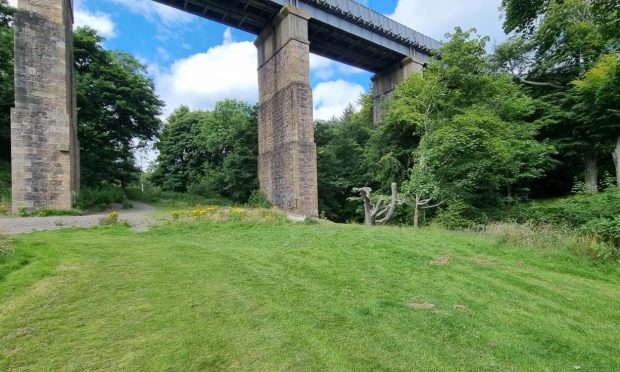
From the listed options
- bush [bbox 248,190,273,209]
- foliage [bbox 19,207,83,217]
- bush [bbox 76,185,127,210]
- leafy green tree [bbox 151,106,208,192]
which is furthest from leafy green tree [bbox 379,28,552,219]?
leafy green tree [bbox 151,106,208,192]

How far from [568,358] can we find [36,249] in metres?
6.32

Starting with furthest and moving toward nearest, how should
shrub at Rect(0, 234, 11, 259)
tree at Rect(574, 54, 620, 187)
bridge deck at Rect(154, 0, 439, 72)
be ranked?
bridge deck at Rect(154, 0, 439, 72)
tree at Rect(574, 54, 620, 187)
shrub at Rect(0, 234, 11, 259)

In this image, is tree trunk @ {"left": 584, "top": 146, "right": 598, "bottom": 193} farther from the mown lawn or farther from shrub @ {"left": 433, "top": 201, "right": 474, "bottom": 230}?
the mown lawn

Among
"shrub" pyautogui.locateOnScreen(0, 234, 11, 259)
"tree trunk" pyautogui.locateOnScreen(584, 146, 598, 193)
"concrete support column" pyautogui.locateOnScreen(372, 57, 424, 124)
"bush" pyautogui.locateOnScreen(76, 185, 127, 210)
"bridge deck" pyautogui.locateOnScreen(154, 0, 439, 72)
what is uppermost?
"bridge deck" pyautogui.locateOnScreen(154, 0, 439, 72)

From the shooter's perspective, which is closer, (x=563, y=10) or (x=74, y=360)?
(x=74, y=360)

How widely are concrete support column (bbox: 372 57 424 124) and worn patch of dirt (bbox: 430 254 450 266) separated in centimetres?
1494

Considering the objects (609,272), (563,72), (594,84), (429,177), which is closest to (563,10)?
(563,72)

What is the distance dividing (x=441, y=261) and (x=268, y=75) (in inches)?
566

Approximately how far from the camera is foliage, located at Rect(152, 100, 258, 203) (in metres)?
18.3

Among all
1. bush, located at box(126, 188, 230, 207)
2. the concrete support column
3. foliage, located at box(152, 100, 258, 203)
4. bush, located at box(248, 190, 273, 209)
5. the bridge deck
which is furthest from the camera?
the concrete support column

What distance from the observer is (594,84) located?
12.7 m

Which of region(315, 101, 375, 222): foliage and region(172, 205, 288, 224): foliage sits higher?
region(315, 101, 375, 222): foliage

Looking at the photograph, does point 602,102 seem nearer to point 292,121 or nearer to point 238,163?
point 292,121

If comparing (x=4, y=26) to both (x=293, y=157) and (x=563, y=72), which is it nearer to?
(x=293, y=157)
